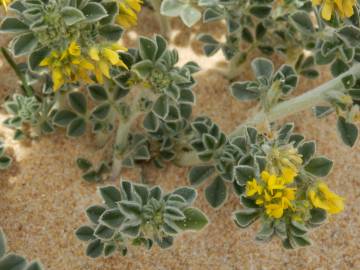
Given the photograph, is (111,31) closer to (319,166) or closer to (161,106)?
(161,106)

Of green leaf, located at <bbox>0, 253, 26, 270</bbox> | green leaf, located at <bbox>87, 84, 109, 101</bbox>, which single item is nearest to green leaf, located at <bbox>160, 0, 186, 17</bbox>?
green leaf, located at <bbox>87, 84, 109, 101</bbox>

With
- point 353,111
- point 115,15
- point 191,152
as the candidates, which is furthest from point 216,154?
point 115,15

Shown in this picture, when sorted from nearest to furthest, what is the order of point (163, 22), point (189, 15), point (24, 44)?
point (24, 44), point (189, 15), point (163, 22)

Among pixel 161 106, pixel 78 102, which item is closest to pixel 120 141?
pixel 78 102

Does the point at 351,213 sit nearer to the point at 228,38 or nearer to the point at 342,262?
the point at 342,262

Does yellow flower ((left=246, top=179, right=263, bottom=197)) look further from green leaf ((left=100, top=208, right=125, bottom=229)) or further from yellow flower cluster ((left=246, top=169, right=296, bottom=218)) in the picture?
green leaf ((left=100, top=208, right=125, bottom=229))

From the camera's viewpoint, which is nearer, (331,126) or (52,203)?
(52,203)

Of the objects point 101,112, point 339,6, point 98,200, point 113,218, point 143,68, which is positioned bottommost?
point 98,200
